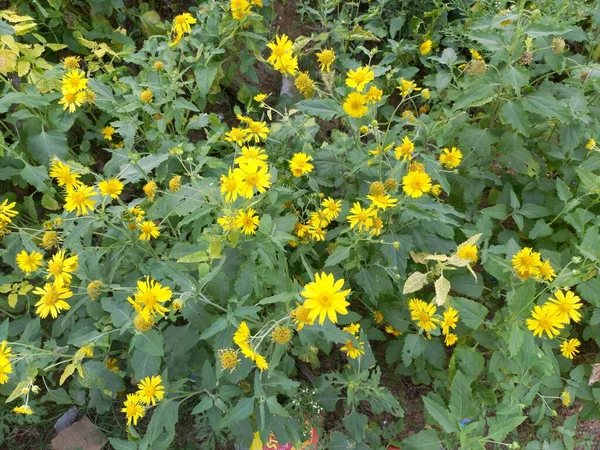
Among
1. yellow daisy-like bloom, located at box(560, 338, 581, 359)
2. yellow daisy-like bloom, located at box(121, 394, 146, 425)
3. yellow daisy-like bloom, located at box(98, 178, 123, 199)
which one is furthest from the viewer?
yellow daisy-like bloom, located at box(560, 338, 581, 359)

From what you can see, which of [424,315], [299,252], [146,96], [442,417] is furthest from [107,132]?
[442,417]

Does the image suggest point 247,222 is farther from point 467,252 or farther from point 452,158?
point 452,158

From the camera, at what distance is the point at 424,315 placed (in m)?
2.12

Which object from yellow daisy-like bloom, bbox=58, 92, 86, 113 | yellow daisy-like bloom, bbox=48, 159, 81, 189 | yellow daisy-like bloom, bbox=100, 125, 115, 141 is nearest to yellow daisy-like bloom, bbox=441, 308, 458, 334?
yellow daisy-like bloom, bbox=48, 159, 81, 189

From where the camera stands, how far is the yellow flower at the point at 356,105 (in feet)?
6.39

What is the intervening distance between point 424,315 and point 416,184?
0.63m

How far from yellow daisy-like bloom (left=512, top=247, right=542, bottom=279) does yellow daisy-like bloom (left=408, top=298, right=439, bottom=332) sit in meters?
0.40

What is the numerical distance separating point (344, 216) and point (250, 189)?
23.7 inches

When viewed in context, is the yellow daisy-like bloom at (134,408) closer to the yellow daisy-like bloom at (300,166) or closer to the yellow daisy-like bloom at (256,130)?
the yellow daisy-like bloom at (300,166)

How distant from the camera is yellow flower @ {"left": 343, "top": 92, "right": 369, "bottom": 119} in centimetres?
195

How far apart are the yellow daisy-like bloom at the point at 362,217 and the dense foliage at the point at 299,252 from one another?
13 mm

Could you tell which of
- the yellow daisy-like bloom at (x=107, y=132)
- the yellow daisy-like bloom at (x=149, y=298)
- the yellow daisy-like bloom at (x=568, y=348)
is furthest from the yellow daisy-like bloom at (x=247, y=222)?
the yellow daisy-like bloom at (x=568, y=348)

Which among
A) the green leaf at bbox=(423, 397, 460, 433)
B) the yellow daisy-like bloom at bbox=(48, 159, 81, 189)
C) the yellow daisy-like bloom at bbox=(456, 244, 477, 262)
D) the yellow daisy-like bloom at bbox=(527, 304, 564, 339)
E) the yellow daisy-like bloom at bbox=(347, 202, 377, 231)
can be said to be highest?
the yellow daisy-like bloom at bbox=(48, 159, 81, 189)

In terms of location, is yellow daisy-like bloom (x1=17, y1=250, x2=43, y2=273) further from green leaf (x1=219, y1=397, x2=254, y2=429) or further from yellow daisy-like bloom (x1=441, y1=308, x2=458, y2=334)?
yellow daisy-like bloom (x1=441, y1=308, x2=458, y2=334)
